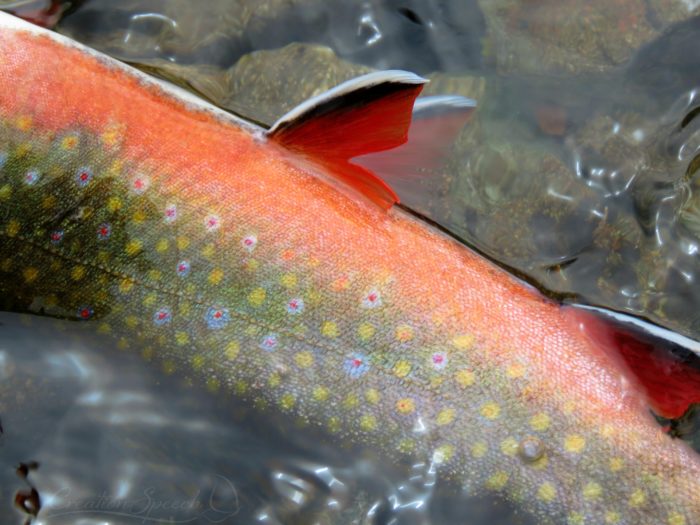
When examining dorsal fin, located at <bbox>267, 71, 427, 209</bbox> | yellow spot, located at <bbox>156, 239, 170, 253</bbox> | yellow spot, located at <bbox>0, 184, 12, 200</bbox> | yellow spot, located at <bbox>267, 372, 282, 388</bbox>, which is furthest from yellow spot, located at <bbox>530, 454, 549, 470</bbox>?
yellow spot, located at <bbox>0, 184, 12, 200</bbox>

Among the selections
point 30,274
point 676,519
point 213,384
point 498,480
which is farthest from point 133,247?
point 676,519

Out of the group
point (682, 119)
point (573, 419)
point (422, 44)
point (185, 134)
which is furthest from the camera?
point (422, 44)

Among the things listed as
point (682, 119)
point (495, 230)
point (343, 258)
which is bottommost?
point (495, 230)

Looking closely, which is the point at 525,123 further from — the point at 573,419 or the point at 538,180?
the point at 573,419

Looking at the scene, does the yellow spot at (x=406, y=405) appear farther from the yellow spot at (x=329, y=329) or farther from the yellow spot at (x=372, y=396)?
the yellow spot at (x=329, y=329)

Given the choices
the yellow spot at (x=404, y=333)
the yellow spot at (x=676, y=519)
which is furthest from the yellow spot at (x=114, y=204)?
the yellow spot at (x=676, y=519)

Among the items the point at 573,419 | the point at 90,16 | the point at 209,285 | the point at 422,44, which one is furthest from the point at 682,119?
the point at 90,16

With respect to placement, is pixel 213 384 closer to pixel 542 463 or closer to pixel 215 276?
pixel 215 276

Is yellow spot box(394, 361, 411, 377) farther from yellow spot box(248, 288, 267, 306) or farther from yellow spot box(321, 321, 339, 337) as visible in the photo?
yellow spot box(248, 288, 267, 306)
